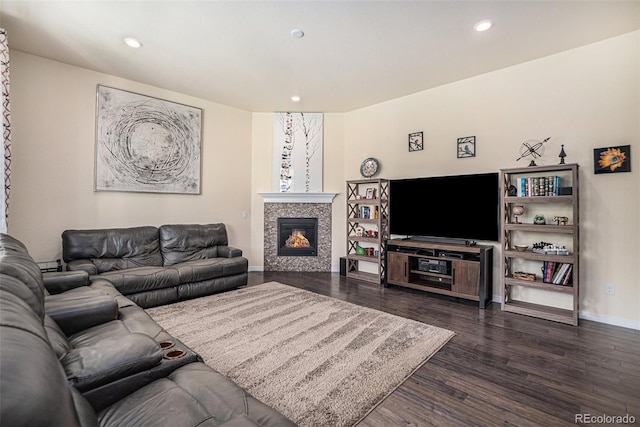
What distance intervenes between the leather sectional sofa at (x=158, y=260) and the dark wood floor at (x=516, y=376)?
245 cm

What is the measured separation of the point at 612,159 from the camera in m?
3.05

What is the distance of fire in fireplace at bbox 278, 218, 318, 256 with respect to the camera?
5.61 meters

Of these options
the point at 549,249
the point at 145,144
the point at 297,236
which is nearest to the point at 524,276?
the point at 549,249

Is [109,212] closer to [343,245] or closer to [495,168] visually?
[343,245]

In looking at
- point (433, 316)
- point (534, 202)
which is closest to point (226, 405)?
point (433, 316)

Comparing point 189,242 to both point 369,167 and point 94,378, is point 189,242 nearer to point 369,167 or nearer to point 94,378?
point 369,167

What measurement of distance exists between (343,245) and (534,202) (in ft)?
10.1

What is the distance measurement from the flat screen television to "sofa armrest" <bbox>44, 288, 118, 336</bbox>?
382 centimetres

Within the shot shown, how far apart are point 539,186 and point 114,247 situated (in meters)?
5.26

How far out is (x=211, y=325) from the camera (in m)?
2.93

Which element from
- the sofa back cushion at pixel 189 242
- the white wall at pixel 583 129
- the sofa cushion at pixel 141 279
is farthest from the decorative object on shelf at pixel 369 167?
the sofa cushion at pixel 141 279

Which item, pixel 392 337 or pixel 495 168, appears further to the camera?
pixel 495 168

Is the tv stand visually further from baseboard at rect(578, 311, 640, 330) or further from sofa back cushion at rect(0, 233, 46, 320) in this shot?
sofa back cushion at rect(0, 233, 46, 320)

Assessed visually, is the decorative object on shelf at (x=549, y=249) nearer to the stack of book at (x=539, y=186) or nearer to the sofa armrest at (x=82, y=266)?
the stack of book at (x=539, y=186)
